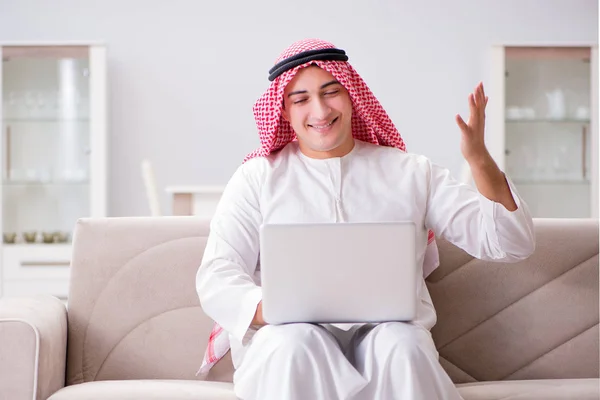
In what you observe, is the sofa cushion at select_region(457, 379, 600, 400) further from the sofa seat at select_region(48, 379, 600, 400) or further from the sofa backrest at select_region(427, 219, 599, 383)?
the sofa backrest at select_region(427, 219, 599, 383)

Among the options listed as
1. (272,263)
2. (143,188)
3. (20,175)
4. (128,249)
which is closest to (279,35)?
(143,188)

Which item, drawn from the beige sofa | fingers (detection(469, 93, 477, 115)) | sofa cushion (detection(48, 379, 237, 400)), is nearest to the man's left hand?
fingers (detection(469, 93, 477, 115))

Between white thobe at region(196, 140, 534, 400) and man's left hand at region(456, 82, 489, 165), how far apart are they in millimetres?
127

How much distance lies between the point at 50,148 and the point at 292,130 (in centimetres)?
342

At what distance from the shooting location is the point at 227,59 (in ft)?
18.8

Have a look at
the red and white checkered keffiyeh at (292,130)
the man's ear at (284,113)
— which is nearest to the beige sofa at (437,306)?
the red and white checkered keffiyeh at (292,130)

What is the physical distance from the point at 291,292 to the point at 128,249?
0.83 meters

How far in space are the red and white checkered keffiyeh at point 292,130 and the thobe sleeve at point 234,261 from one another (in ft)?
0.48

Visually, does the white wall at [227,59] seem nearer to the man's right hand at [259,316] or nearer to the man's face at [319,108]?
the man's face at [319,108]

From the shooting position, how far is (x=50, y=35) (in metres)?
5.74

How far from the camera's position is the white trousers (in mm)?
1726

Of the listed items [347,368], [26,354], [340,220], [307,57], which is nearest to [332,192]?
[340,220]

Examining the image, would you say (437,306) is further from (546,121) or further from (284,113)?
(546,121)

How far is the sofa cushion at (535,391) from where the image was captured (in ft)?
6.77
